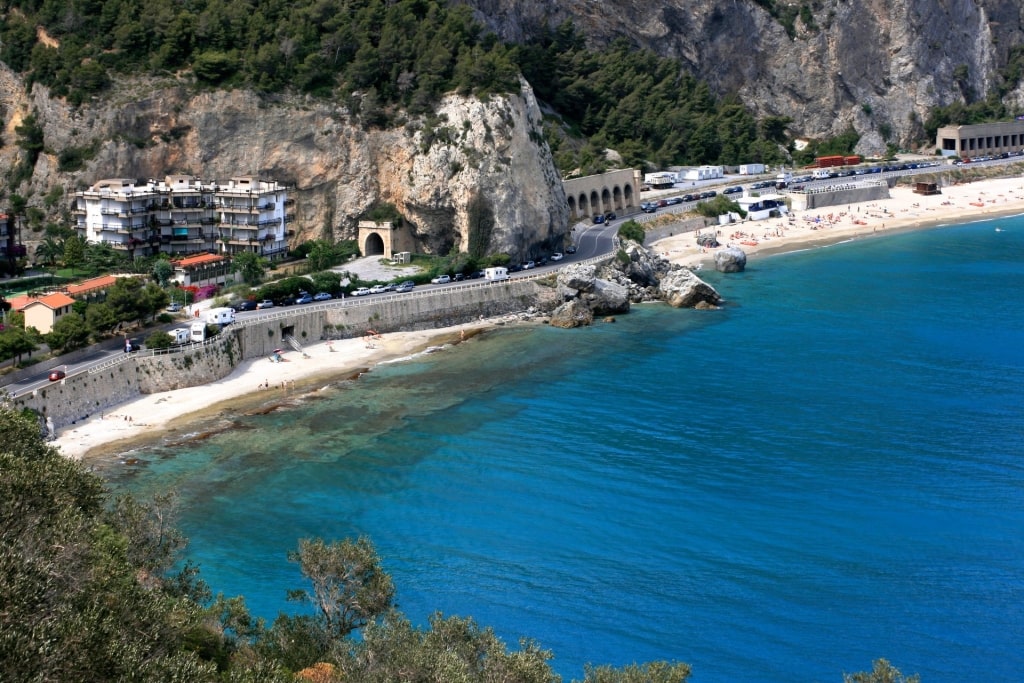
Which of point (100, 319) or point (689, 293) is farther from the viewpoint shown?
point (689, 293)

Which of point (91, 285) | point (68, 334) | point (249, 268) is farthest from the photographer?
point (249, 268)

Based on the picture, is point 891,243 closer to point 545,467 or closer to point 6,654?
point 545,467

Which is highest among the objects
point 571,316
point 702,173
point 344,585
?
point 702,173

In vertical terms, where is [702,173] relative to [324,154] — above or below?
below

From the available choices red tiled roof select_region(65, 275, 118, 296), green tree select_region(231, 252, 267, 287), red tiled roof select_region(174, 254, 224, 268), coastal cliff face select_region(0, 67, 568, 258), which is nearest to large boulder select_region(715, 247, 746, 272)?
coastal cliff face select_region(0, 67, 568, 258)

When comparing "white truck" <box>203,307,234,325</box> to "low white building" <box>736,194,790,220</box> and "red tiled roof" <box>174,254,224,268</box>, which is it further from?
"low white building" <box>736,194,790,220</box>

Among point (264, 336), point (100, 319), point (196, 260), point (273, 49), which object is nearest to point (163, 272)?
point (196, 260)

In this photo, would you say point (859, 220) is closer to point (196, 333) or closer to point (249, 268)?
point (249, 268)
